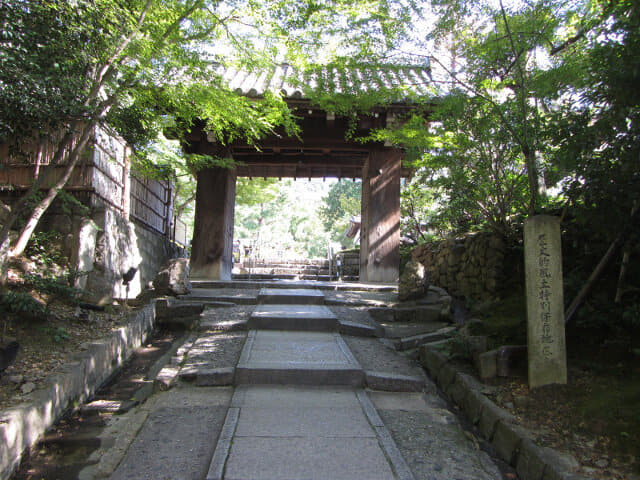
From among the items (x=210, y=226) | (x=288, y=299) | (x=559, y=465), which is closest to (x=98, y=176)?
(x=210, y=226)

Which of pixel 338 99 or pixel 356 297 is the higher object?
pixel 338 99

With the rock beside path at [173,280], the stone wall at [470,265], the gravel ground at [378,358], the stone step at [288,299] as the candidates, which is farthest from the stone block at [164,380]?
the stone wall at [470,265]

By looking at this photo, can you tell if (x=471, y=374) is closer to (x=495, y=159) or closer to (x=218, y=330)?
(x=495, y=159)

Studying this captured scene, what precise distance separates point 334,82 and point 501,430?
202 inches

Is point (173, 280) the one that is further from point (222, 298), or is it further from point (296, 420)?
point (296, 420)

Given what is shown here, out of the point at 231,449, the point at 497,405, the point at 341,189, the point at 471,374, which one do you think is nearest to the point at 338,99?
the point at 471,374

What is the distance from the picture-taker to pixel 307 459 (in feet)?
8.59

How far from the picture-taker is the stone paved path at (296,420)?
102 inches

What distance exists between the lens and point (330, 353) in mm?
4664

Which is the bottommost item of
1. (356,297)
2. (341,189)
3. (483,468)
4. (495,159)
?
(483,468)

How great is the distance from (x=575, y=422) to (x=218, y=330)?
13.9ft

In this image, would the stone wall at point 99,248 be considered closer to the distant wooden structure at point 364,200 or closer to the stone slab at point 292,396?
the distant wooden structure at point 364,200

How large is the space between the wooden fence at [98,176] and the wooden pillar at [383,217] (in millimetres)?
5359

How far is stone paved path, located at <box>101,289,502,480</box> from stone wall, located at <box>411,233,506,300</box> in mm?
2475
